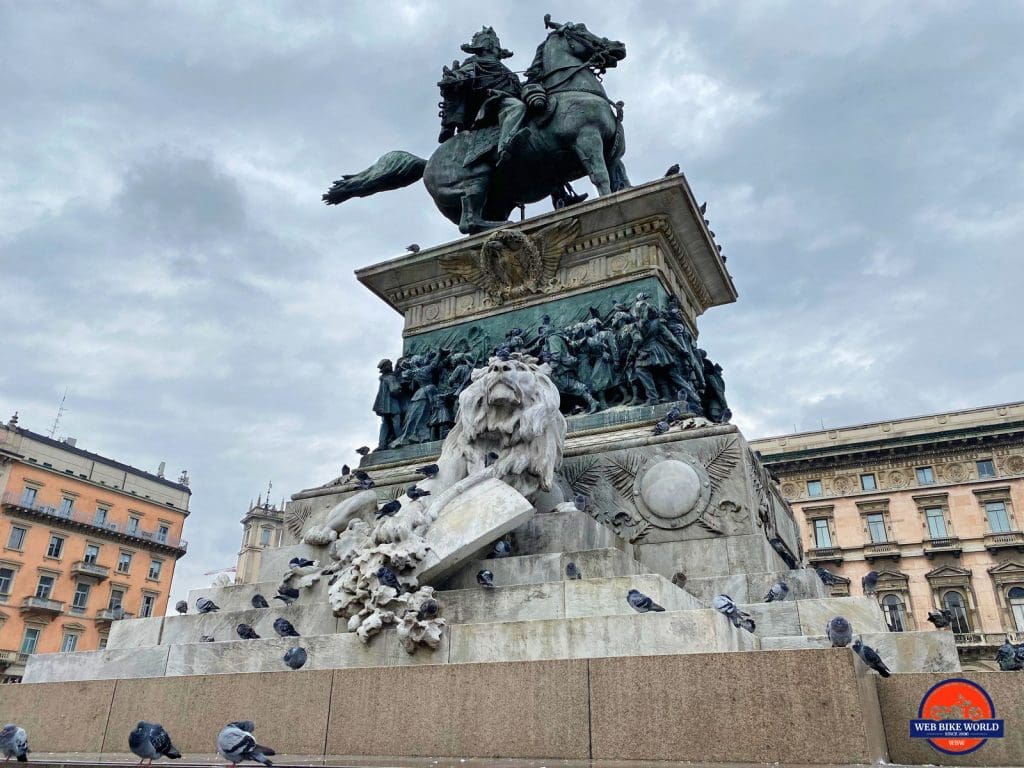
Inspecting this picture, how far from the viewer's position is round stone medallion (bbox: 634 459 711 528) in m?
9.17

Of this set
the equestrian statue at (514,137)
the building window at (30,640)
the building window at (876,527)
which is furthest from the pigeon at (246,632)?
the building window at (30,640)

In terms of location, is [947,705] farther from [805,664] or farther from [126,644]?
[126,644]

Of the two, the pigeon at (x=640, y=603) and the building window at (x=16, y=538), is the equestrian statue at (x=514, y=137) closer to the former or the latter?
the pigeon at (x=640, y=603)

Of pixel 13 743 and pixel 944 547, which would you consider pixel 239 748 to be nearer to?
pixel 13 743

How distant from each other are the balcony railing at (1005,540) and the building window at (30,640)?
53811mm

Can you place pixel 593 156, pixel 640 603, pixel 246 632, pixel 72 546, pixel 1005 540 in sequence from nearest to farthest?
1. pixel 640 603
2. pixel 246 632
3. pixel 593 156
4. pixel 1005 540
5. pixel 72 546

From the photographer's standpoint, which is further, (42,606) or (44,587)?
(44,587)

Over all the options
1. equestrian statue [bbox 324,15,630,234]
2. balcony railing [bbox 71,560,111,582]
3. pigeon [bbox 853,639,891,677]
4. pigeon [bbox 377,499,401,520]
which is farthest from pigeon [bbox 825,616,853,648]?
balcony railing [bbox 71,560,111,582]

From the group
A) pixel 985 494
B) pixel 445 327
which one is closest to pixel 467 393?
pixel 445 327

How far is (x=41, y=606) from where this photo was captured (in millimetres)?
46750

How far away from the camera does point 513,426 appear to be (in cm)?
864

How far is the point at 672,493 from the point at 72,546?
170ft

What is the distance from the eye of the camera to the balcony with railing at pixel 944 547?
44.1 metres

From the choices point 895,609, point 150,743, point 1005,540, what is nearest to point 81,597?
point 895,609
